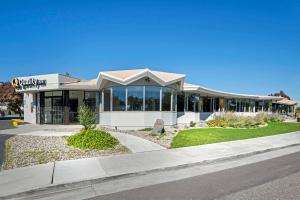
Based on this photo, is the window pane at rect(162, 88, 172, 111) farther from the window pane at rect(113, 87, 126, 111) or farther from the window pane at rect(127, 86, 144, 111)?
the window pane at rect(113, 87, 126, 111)

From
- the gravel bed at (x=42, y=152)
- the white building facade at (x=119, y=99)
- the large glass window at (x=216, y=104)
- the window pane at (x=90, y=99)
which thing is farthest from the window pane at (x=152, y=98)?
the large glass window at (x=216, y=104)

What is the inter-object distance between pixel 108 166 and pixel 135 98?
11.0 meters

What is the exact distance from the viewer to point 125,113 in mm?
18922

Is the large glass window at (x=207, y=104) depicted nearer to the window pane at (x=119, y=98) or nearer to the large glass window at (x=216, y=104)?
the large glass window at (x=216, y=104)

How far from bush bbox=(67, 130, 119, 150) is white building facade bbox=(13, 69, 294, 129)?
6929 mm

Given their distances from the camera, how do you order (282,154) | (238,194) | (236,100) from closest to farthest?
(238,194) → (282,154) → (236,100)

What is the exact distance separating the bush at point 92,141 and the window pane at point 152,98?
7.40 m

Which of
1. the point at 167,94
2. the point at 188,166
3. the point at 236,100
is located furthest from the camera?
the point at 236,100

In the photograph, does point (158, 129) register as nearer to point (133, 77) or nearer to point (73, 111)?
point (133, 77)

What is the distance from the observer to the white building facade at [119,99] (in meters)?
19.0

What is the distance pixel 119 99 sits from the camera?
19.2m

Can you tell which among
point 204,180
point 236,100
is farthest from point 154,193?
point 236,100

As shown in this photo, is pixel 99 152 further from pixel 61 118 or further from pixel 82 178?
pixel 61 118

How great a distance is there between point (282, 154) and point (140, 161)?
627 centimetres
